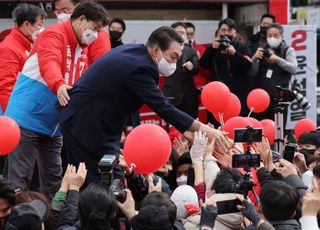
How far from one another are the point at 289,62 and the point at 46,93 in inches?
177

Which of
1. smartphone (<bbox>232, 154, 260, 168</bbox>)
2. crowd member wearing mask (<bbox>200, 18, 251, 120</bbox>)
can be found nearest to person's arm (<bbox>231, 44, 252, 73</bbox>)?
crowd member wearing mask (<bbox>200, 18, 251, 120</bbox>)

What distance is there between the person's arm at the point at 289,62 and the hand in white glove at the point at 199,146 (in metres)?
4.52

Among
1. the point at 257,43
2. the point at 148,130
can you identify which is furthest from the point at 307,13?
the point at 148,130

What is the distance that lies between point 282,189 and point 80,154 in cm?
161

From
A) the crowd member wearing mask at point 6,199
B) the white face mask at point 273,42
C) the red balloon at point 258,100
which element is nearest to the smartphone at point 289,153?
the crowd member wearing mask at point 6,199

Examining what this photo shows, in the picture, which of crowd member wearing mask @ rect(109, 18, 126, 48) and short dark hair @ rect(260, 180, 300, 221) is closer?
short dark hair @ rect(260, 180, 300, 221)

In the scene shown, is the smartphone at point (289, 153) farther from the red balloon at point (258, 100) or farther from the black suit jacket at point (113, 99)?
the red balloon at point (258, 100)

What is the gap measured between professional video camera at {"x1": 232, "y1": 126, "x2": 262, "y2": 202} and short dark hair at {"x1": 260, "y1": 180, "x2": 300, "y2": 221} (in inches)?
10.3

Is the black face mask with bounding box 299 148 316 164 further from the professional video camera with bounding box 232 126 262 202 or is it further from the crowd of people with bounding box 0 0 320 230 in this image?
the professional video camera with bounding box 232 126 262 202

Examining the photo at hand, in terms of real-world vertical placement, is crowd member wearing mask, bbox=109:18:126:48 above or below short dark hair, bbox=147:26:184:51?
below

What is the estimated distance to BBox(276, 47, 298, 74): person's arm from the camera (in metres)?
10.4

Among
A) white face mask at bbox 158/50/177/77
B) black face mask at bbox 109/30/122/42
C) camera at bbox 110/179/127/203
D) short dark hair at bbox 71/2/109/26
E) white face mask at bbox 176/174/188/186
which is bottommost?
Result: white face mask at bbox 176/174/188/186

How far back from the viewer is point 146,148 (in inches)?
224

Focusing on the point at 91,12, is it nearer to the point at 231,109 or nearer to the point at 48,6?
the point at 231,109
